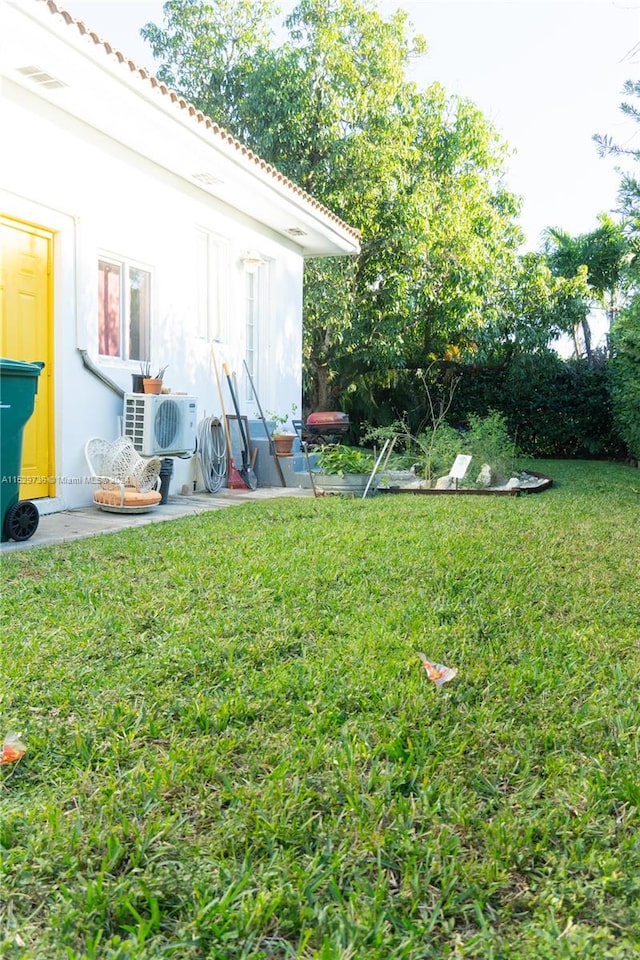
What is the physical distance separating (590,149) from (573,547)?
359cm

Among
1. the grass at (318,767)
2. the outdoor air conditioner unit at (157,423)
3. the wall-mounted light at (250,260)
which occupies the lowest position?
the grass at (318,767)

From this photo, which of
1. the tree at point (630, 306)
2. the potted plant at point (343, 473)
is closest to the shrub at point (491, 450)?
the potted plant at point (343, 473)

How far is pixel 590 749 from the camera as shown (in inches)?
92.0

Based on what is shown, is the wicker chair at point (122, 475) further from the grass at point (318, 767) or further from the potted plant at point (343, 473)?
the grass at point (318, 767)

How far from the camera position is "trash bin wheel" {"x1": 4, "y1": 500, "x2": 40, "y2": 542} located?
5266 mm

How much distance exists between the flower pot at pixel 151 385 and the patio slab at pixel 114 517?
117cm

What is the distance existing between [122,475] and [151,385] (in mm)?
1133

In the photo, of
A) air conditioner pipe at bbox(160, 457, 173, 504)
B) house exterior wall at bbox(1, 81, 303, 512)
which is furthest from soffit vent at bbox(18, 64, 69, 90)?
air conditioner pipe at bbox(160, 457, 173, 504)

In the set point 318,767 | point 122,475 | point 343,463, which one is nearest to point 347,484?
point 343,463

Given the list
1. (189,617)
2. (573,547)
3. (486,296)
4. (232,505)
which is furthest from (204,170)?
(486,296)

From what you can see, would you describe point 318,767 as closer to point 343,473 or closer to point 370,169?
point 343,473

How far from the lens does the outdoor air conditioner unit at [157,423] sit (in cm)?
769

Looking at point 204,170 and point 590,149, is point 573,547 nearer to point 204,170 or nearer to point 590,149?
point 590,149

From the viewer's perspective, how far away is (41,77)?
20.7 ft
